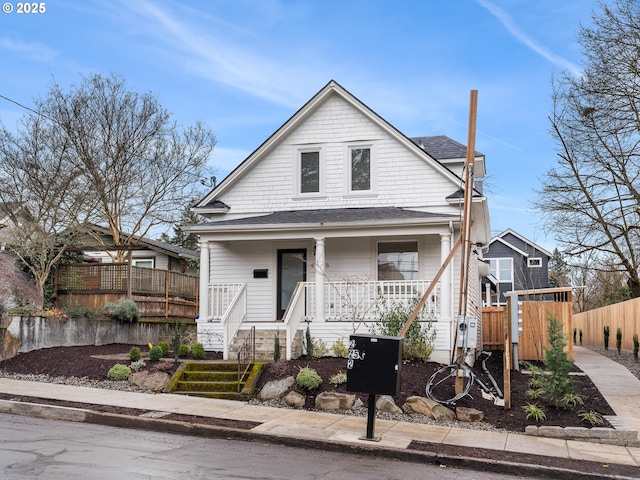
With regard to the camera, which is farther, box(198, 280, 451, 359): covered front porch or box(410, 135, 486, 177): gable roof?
box(410, 135, 486, 177): gable roof

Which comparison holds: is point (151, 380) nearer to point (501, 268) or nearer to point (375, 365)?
point (375, 365)

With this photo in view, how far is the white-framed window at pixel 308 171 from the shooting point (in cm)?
1795

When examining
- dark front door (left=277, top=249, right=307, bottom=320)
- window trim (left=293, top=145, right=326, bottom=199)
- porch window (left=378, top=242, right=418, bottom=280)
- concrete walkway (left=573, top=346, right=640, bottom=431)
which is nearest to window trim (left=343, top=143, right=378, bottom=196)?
window trim (left=293, top=145, right=326, bottom=199)

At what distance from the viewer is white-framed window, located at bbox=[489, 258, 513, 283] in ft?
147

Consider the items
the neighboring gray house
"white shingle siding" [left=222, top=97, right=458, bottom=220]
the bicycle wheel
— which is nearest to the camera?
the bicycle wheel

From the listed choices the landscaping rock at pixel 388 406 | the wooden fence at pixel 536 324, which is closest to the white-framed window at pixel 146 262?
the wooden fence at pixel 536 324

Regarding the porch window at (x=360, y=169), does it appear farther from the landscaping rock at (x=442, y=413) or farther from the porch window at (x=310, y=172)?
the landscaping rock at (x=442, y=413)

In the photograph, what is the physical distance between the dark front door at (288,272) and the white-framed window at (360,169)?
2.16 meters

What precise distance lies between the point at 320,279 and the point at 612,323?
15.5 meters

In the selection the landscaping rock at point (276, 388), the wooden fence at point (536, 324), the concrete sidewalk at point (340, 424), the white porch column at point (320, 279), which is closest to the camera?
the concrete sidewalk at point (340, 424)

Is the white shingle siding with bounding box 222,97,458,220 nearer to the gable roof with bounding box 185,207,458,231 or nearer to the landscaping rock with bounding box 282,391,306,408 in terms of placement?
the gable roof with bounding box 185,207,458,231

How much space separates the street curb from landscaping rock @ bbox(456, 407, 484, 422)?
9.04 feet

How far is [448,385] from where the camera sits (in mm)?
12539

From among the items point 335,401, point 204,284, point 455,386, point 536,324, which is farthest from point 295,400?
point 536,324
